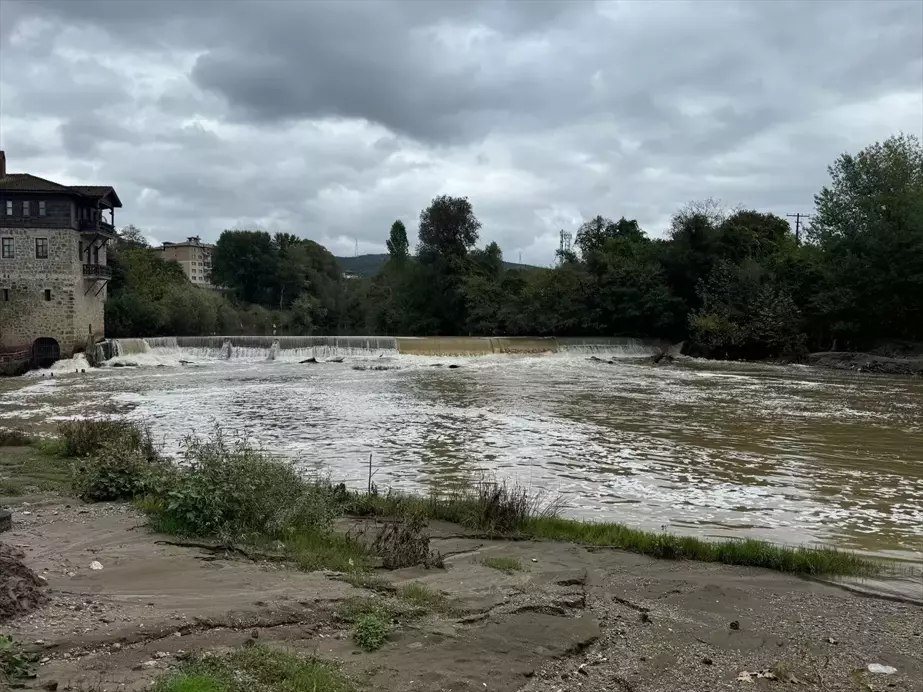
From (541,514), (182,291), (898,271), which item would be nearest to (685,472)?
(541,514)

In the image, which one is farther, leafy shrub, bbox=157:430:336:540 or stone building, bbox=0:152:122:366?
stone building, bbox=0:152:122:366

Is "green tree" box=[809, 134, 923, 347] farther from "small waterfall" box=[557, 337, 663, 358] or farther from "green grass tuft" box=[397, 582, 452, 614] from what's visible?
"green grass tuft" box=[397, 582, 452, 614]

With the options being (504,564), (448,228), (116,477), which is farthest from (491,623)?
(448,228)

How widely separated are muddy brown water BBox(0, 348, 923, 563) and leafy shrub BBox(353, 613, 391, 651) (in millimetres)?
4658

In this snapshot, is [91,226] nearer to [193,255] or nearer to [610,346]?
[610,346]

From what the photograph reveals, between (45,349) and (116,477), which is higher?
(45,349)

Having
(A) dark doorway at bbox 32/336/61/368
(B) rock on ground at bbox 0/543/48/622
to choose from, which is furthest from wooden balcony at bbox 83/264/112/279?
(B) rock on ground at bbox 0/543/48/622

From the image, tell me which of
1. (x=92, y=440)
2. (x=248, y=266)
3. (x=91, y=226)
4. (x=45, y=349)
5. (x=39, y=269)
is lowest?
(x=92, y=440)

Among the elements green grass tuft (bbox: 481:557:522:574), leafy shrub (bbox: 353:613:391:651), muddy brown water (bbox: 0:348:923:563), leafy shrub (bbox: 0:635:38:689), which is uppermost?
leafy shrub (bbox: 0:635:38:689)

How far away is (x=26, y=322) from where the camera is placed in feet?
109

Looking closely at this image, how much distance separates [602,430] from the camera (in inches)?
623

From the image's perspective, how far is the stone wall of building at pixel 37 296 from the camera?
33.3 metres

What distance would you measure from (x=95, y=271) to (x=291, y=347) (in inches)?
409

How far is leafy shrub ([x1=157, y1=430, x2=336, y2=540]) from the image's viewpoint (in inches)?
264
